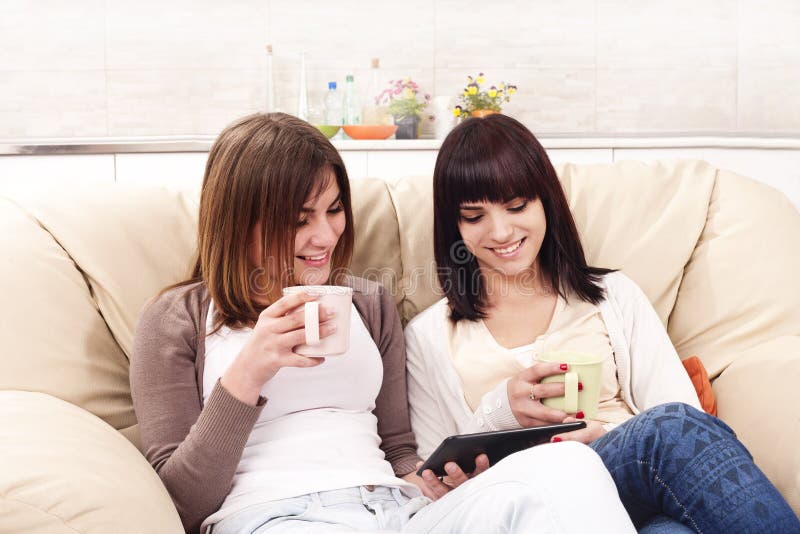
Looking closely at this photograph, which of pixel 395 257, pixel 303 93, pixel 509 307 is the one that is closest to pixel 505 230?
pixel 509 307

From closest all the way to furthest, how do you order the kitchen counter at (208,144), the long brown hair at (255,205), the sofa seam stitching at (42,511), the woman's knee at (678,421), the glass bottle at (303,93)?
the sofa seam stitching at (42,511) → the woman's knee at (678,421) → the long brown hair at (255,205) → the kitchen counter at (208,144) → the glass bottle at (303,93)

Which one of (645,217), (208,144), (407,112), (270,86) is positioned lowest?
(645,217)

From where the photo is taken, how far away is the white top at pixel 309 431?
1277mm

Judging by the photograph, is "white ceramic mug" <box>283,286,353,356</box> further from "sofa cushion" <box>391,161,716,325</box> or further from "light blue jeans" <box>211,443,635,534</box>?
"sofa cushion" <box>391,161,716,325</box>

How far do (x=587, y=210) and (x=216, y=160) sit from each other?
88 centimetres

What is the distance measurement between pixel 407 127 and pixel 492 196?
1540mm

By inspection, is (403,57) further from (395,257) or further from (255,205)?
(255,205)

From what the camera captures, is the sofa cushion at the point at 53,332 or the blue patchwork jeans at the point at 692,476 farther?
A: the sofa cushion at the point at 53,332

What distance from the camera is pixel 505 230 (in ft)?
5.26

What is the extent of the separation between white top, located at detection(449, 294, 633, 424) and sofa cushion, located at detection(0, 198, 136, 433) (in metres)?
0.67

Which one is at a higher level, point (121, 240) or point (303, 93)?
point (303, 93)

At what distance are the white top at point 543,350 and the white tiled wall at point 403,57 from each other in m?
1.89

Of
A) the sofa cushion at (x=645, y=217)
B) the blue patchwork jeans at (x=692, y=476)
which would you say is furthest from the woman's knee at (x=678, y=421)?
the sofa cushion at (x=645, y=217)

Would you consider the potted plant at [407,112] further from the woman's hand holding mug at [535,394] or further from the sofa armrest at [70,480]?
the sofa armrest at [70,480]
